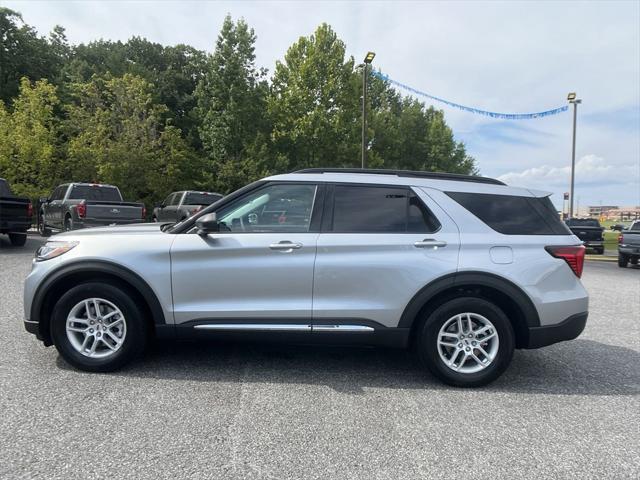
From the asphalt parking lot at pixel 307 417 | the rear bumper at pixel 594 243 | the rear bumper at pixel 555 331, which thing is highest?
the rear bumper at pixel 555 331

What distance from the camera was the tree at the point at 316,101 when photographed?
3148cm

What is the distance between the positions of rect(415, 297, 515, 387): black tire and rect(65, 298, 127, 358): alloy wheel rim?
8.53 feet

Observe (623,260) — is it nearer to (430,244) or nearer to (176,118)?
(430,244)

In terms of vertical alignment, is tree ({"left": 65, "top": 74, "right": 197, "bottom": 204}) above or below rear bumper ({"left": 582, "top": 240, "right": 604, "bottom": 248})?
above

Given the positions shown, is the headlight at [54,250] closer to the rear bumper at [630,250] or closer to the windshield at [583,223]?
the rear bumper at [630,250]

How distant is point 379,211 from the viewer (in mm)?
4230

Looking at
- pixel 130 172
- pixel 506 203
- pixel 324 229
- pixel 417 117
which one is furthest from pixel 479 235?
pixel 417 117

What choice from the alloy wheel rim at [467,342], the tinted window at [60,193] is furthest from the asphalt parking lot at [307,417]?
the tinted window at [60,193]

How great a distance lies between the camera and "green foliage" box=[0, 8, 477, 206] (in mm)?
24625

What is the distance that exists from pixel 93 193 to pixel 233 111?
747 inches

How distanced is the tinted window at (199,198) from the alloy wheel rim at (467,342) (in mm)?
14952

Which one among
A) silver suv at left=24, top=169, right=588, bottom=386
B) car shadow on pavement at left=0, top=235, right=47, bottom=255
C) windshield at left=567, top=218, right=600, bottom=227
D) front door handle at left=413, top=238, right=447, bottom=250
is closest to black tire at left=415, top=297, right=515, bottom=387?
silver suv at left=24, top=169, right=588, bottom=386

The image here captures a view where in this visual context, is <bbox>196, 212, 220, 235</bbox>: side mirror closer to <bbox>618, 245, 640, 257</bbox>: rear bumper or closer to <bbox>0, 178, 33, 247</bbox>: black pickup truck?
<bbox>0, 178, 33, 247</bbox>: black pickup truck

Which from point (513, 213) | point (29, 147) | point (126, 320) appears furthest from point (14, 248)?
point (513, 213)
